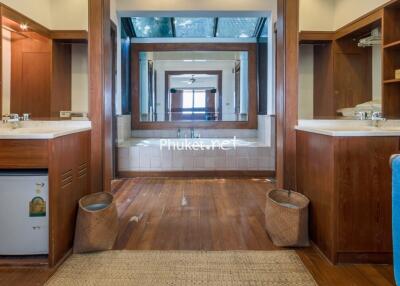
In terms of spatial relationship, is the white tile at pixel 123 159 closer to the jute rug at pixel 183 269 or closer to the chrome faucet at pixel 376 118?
the jute rug at pixel 183 269

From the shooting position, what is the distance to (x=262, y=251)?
233 centimetres

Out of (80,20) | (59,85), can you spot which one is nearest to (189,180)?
(59,85)

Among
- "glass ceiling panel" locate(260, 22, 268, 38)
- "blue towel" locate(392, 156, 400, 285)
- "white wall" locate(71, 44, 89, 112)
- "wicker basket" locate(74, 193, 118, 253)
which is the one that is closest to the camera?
"blue towel" locate(392, 156, 400, 285)

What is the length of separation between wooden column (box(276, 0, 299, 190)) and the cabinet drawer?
70.3 inches

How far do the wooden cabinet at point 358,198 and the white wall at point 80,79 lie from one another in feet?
6.34

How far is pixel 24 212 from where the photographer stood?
2.11 m

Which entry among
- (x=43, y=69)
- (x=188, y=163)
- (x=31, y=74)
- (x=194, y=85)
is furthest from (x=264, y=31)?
(x=31, y=74)

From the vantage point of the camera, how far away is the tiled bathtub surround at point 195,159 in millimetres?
4914

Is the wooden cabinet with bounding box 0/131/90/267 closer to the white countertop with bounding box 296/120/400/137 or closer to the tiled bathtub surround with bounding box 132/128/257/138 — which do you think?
the white countertop with bounding box 296/120/400/137

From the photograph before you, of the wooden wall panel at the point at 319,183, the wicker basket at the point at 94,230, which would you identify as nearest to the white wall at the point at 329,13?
the wooden wall panel at the point at 319,183

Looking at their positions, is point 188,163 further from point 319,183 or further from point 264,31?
point 319,183

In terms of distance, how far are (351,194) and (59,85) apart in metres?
2.51

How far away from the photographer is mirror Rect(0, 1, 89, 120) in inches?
108

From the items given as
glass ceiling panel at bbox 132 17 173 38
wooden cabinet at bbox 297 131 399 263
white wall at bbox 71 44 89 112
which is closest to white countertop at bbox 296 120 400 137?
wooden cabinet at bbox 297 131 399 263
